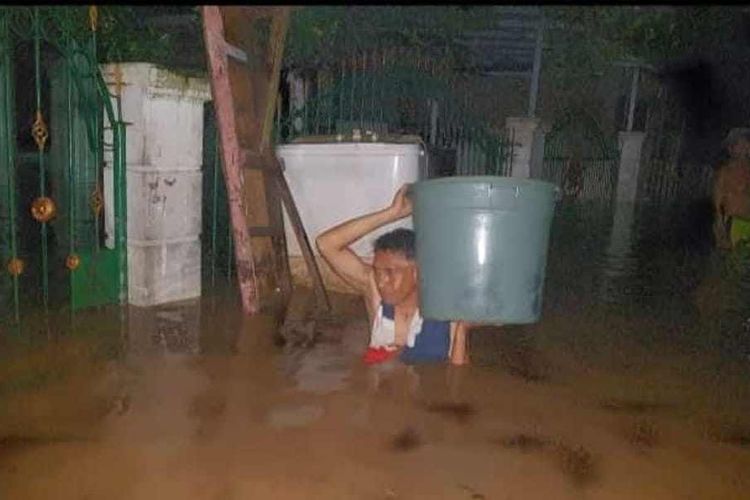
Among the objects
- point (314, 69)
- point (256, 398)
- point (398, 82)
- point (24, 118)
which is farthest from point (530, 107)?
point (256, 398)

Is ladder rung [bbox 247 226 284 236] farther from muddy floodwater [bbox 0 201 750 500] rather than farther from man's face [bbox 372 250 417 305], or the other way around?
man's face [bbox 372 250 417 305]

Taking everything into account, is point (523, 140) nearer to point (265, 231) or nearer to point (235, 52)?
point (265, 231)

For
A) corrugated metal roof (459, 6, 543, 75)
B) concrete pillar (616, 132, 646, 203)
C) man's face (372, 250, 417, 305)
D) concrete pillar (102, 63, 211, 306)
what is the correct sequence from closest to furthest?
man's face (372, 250, 417, 305) < concrete pillar (102, 63, 211, 306) < corrugated metal roof (459, 6, 543, 75) < concrete pillar (616, 132, 646, 203)

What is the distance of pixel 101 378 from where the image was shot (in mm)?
3416

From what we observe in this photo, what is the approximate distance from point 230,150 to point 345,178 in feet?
3.44

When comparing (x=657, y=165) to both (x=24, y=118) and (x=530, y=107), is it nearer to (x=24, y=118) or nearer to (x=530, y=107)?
(x=530, y=107)

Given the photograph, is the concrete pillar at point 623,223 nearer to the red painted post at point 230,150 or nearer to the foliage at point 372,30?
the red painted post at point 230,150

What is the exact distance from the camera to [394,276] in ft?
12.2

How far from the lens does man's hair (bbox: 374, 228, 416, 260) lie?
372cm

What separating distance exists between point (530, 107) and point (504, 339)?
673cm

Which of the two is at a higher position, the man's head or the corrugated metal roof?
the corrugated metal roof

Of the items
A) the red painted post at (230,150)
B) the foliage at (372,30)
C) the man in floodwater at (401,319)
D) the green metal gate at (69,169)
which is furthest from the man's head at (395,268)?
the foliage at (372,30)

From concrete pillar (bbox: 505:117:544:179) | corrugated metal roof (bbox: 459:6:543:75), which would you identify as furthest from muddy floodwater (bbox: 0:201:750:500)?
concrete pillar (bbox: 505:117:544:179)

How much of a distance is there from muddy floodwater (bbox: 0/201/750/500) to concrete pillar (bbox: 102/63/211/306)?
0.27 metres
